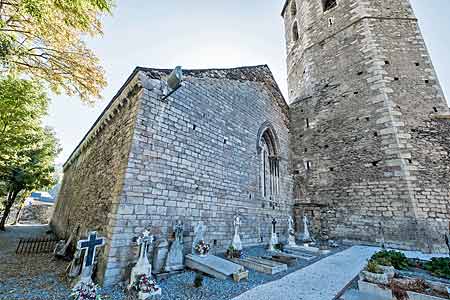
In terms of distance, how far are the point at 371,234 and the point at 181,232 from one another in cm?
797

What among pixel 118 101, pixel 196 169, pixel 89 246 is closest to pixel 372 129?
pixel 196 169

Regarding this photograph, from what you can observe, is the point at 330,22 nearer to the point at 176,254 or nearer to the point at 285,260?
the point at 285,260

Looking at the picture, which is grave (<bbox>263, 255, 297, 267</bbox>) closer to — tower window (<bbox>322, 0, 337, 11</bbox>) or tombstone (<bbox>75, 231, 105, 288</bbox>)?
tombstone (<bbox>75, 231, 105, 288</bbox>)

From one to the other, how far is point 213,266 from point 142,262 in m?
1.50

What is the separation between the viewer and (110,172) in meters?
5.51

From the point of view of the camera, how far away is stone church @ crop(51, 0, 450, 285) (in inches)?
201

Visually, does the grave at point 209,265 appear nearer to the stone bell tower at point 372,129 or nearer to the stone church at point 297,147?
the stone church at point 297,147

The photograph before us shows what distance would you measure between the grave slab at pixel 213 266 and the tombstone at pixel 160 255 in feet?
2.05

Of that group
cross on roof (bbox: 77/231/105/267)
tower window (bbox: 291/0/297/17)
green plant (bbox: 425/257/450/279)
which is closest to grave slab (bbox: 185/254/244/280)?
cross on roof (bbox: 77/231/105/267)

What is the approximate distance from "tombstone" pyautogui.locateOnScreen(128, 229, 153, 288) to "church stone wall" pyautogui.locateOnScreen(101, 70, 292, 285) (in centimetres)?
40

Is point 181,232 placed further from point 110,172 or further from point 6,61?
point 6,61

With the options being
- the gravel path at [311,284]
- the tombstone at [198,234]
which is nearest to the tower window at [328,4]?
the gravel path at [311,284]

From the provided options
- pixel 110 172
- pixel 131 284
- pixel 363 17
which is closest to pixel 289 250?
pixel 131 284

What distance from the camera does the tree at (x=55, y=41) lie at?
3998 millimetres
